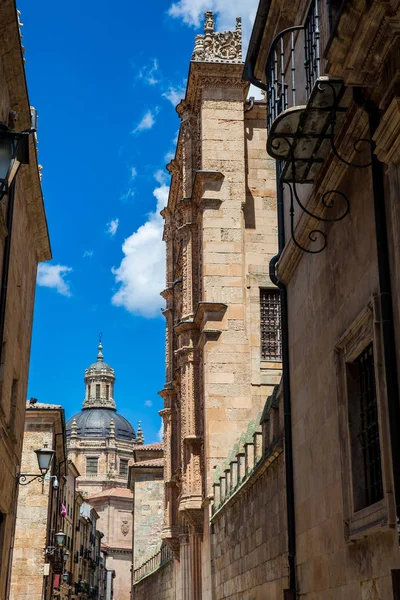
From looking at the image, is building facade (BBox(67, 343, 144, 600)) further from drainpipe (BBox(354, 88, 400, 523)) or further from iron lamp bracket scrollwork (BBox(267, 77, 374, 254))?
drainpipe (BBox(354, 88, 400, 523))

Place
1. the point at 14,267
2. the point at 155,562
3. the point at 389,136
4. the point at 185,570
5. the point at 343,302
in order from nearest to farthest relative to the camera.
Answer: the point at 389,136 → the point at 343,302 → the point at 14,267 → the point at 185,570 → the point at 155,562

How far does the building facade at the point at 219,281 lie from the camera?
22203 mm

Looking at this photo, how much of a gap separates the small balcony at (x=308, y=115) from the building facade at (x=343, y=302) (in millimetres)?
18

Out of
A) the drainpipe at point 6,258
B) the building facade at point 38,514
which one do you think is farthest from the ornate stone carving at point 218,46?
the building facade at point 38,514

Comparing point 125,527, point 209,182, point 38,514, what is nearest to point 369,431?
point 209,182

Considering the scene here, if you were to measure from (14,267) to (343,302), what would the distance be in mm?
10085

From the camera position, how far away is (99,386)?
460ft

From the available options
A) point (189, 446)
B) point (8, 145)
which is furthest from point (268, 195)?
point (8, 145)

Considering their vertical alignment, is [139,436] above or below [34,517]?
above

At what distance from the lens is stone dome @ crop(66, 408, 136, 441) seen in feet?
427

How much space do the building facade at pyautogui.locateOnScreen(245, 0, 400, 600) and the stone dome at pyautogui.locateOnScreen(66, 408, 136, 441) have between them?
12083 centimetres

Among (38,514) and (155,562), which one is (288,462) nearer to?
(38,514)

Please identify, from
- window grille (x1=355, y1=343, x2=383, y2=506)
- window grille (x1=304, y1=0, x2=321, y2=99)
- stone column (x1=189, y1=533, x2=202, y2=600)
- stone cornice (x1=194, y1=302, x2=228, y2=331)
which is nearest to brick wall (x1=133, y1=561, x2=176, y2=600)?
stone column (x1=189, y1=533, x2=202, y2=600)

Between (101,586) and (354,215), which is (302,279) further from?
(101,586)
